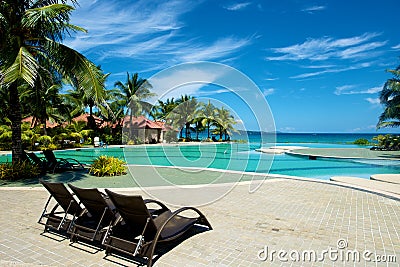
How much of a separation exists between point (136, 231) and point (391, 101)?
2846cm

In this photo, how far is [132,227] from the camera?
3.93 metres

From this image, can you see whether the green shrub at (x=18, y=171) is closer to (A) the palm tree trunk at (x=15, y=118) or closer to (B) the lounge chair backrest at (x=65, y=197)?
(A) the palm tree trunk at (x=15, y=118)

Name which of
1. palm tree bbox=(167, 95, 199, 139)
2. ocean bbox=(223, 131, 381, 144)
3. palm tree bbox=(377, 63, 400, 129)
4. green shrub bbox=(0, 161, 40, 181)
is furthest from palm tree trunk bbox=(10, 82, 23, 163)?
palm tree bbox=(377, 63, 400, 129)

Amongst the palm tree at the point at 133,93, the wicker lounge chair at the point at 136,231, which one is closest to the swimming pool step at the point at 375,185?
the wicker lounge chair at the point at 136,231

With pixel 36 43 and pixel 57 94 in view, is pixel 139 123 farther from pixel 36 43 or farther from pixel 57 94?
pixel 36 43

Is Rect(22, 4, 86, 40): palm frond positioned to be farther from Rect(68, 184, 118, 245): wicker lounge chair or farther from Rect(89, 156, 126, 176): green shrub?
Rect(68, 184, 118, 245): wicker lounge chair

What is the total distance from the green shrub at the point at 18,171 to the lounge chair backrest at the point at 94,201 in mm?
7291

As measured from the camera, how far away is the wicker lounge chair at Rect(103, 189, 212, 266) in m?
3.53

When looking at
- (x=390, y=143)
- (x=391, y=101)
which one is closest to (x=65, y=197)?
(x=391, y=101)

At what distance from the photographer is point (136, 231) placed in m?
3.96

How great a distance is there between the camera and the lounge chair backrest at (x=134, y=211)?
11.5ft

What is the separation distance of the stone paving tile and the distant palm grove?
392 centimetres

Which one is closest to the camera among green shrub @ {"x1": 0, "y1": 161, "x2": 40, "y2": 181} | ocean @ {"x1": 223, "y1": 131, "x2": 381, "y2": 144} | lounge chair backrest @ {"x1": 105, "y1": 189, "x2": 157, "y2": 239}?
lounge chair backrest @ {"x1": 105, "y1": 189, "x2": 157, "y2": 239}

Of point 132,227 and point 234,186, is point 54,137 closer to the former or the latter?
point 234,186
